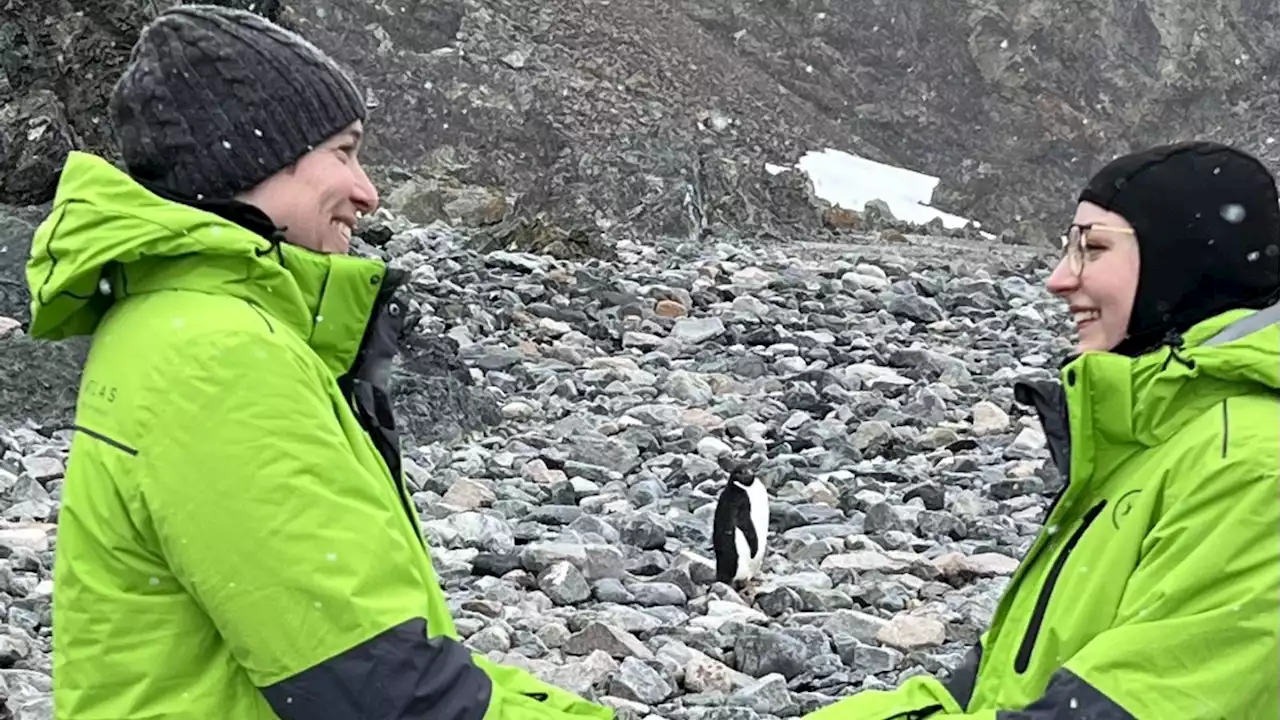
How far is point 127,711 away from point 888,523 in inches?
194

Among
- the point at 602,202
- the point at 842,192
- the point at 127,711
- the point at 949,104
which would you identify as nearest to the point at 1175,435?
the point at 127,711

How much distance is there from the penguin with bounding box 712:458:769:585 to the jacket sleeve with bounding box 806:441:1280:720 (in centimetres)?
364

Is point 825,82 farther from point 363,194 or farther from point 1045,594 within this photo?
point 363,194

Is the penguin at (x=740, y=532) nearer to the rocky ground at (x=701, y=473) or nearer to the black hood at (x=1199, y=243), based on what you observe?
the rocky ground at (x=701, y=473)

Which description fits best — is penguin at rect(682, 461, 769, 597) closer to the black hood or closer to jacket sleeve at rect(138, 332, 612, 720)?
the black hood

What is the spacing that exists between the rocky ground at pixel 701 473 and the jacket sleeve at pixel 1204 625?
2313 mm

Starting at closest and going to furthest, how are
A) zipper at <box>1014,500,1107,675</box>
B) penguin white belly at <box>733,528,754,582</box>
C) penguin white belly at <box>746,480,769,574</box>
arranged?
zipper at <box>1014,500,1107,675</box> → penguin white belly at <box>733,528,754,582</box> → penguin white belly at <box>746,480,769,574</box>

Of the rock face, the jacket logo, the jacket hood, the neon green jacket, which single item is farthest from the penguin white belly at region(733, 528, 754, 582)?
the rock face

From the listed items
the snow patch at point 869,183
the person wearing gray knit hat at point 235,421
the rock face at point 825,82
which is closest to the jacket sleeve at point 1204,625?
the person wearing gray knit hat at point 235,421

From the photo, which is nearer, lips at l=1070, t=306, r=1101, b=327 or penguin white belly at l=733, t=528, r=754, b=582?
lips at l=1070, t=306, r=1101, b=327

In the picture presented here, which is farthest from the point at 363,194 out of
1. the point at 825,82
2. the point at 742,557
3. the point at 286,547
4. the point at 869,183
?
the point at 825,82

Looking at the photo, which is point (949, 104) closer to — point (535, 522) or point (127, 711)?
point (535, 522)

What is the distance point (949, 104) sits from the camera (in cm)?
3928

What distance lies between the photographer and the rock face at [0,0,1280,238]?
30.8m
